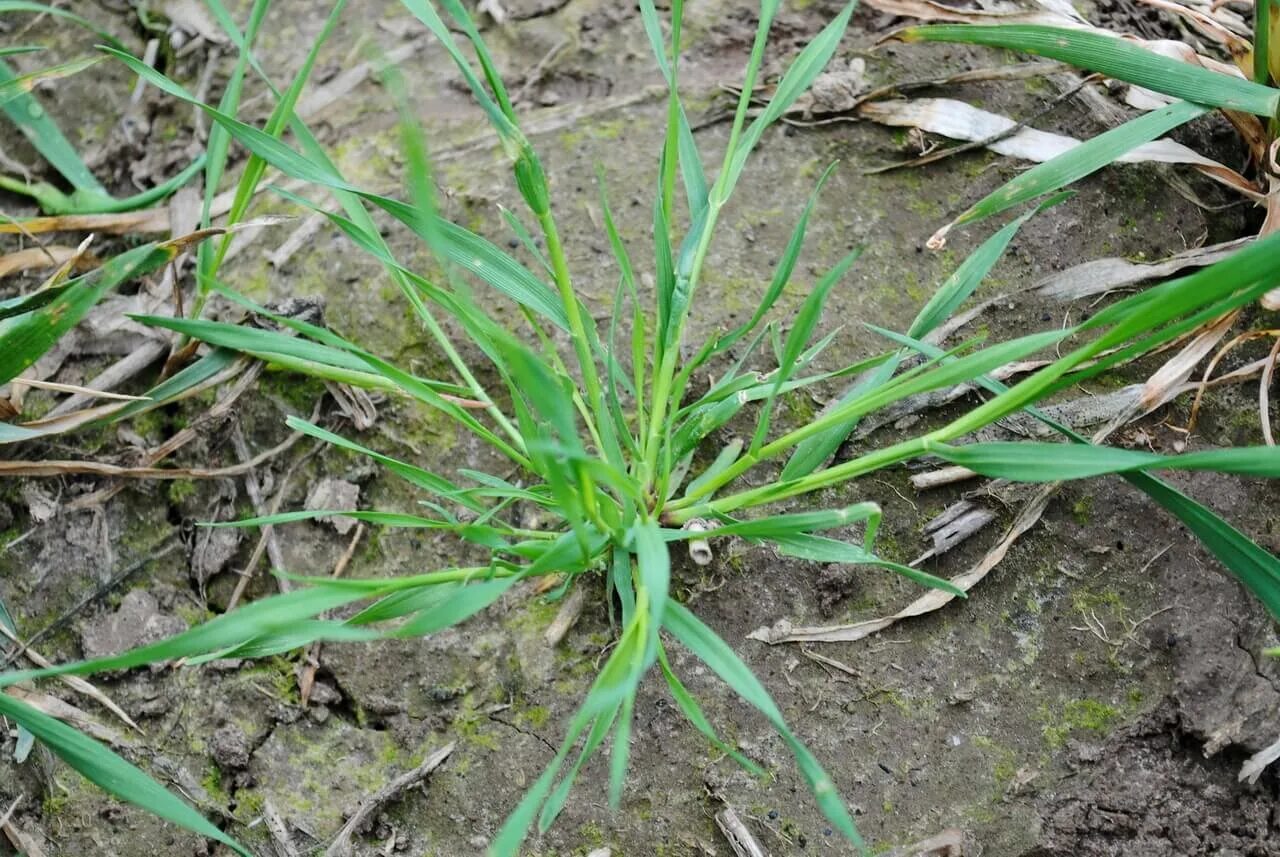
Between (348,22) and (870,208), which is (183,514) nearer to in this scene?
(348,22)

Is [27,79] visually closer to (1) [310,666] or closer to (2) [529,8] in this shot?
(2) [529,8]

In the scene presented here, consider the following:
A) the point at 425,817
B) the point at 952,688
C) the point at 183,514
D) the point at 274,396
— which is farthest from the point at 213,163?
the point at 952,688

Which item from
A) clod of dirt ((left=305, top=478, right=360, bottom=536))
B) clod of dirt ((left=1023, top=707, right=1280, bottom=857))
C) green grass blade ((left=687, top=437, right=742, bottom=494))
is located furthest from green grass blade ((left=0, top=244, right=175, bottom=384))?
clod of dirt ((left=1023, top=707, right=1280, bottom=857))

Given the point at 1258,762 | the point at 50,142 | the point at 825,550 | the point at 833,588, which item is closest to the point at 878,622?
the point at 833,588

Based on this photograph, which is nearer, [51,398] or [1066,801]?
[1066,801]

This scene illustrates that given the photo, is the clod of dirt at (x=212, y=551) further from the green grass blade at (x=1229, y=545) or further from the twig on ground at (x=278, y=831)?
the green grass blade at (x=1229, y=545)

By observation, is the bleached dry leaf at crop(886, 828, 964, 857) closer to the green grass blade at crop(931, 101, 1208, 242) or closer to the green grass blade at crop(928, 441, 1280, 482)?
the green grass blade at crop(928, 441, 1280, 482)

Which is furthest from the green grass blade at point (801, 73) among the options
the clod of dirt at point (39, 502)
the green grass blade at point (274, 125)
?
the clod of dirt at point (39, 502)
